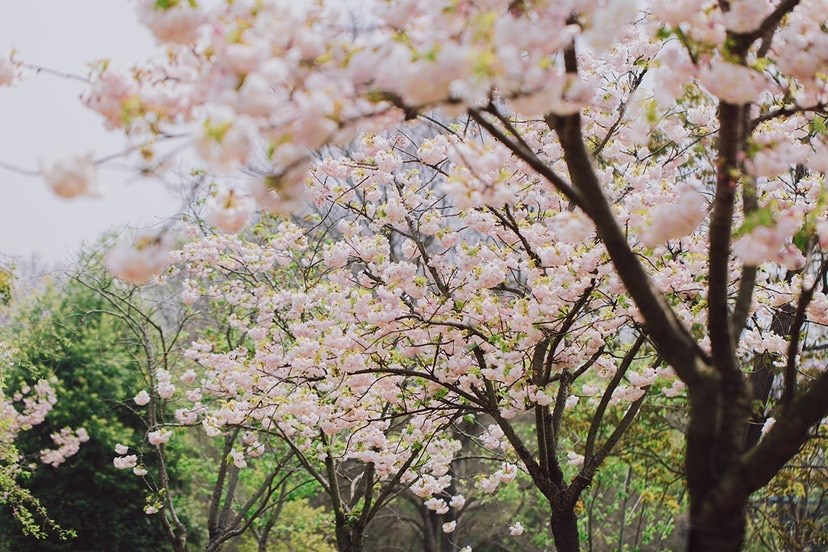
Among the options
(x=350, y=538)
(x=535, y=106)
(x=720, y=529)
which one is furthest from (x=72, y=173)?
(x=350, y=538)

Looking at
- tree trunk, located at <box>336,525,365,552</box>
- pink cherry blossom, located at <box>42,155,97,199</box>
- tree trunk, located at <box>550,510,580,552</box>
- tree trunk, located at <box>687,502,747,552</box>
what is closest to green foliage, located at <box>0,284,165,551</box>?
tree trunk, located at <box>336,525,365,552</box>

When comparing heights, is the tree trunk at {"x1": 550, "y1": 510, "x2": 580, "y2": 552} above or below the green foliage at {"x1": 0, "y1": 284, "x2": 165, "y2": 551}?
below

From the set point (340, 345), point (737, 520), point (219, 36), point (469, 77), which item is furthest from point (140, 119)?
point (340, 345)

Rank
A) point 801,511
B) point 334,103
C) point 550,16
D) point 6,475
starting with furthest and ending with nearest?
point 801,511 → point 6,475 → point 550,16 → point 334,103

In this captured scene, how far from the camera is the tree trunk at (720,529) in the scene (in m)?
2.76

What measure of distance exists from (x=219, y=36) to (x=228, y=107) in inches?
11.8

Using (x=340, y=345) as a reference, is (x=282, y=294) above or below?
above

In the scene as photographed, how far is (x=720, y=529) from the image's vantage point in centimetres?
277

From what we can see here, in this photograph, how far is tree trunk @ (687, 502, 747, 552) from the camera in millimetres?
2764

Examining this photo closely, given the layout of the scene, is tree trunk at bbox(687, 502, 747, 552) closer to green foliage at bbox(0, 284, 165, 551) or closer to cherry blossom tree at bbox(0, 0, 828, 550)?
cherry blossom tree at bbox(0, 0, 828, 550)

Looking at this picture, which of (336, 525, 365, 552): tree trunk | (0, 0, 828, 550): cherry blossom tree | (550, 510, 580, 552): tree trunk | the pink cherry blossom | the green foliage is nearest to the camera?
(0, 0, 828, 550): cherry blossom tree

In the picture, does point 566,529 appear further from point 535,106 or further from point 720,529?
point 535,106

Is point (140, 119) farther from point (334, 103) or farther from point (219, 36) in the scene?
point (334, 103)

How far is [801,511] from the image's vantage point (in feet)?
33.7
